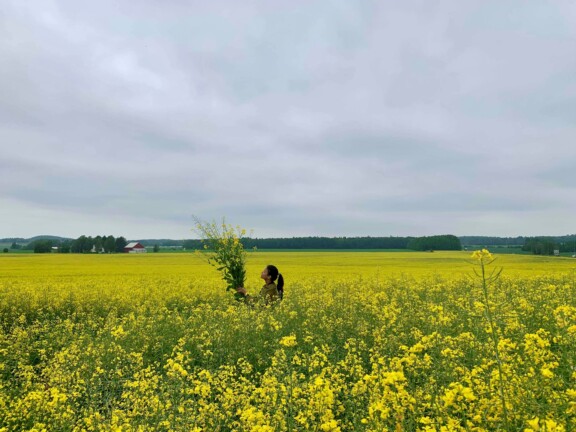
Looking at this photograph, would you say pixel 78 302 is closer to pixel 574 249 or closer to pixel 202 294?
pixel 202 294

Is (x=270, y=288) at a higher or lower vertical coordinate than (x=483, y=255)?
lower

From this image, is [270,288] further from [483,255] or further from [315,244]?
[315,244]

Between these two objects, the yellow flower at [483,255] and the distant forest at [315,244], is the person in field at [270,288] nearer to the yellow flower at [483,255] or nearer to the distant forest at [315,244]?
the yellow flower at [483,255]

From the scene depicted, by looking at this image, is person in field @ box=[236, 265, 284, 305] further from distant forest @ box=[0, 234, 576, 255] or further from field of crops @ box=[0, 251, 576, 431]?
distant forest @ box=[0, 234, 576, 255]

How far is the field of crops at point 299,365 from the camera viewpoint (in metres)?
3.23

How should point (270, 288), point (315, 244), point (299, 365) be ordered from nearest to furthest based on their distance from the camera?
point (299, 365) → point (270, 288) → point (315, 244)

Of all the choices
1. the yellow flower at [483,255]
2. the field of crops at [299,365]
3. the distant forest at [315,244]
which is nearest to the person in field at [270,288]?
the field of crops at [299,365]

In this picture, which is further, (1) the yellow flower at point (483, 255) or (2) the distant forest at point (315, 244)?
(2) the distant forest at point (315, 244)

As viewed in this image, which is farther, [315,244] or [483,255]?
[315,244]

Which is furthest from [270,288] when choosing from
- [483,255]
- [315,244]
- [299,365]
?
[315,244]

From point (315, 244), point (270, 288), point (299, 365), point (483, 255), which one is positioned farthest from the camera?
point (315, 244)

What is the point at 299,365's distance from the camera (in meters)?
5.98

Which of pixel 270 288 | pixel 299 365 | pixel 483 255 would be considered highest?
pixel 483 255

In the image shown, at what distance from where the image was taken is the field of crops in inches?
127
